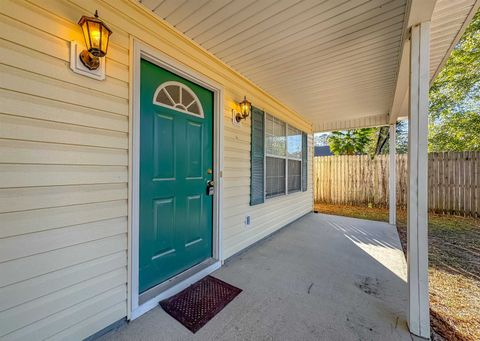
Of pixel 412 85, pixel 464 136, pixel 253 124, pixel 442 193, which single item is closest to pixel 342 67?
pixel 412 85

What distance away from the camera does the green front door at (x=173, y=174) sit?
6.08ft

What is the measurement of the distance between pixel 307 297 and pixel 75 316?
1.92m

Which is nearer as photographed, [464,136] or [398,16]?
[398,16]

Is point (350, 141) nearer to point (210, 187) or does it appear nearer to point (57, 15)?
A: point (210, 187)

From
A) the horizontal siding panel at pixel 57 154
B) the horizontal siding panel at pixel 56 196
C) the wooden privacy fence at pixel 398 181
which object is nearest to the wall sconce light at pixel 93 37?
the horizontal siding panel at pixel 57 154

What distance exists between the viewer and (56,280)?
1.29 meters

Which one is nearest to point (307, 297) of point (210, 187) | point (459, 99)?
point (210, 187)

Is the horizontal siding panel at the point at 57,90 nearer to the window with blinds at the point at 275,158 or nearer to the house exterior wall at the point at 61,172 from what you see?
the house exterior wall at the point at 61,172

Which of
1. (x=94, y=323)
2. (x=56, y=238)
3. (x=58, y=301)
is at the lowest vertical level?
(x=94, y=323)

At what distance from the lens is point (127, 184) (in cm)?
162

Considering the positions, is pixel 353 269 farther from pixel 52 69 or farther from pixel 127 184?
pixel 52 69

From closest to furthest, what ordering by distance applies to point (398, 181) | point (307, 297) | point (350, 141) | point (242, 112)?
point (307, 297) → point (242, 112) → point (398, 181) → point (350, 141)

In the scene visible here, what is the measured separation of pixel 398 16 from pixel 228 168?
2.22m

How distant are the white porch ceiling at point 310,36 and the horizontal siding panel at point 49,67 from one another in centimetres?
78
